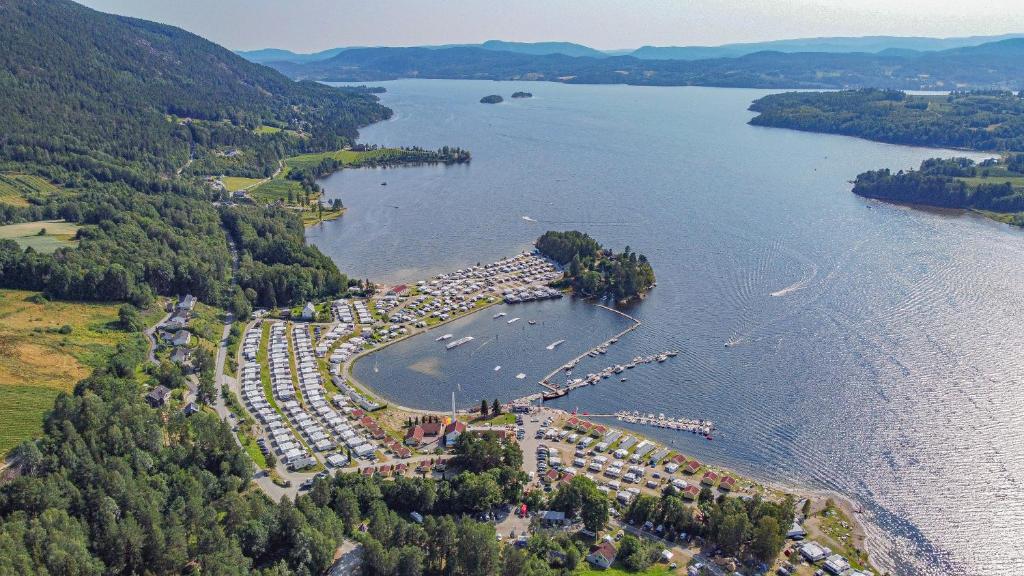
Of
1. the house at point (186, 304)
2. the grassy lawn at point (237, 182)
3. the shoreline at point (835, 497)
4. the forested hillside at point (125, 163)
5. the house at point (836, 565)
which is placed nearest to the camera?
the house at point (836, 565)

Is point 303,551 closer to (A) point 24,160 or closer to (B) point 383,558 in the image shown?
(B) point 383,558

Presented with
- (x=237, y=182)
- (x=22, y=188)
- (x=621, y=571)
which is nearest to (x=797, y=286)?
(x=621, y=571)

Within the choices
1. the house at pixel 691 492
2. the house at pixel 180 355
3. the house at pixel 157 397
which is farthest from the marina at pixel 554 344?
the house at pixel 157 397

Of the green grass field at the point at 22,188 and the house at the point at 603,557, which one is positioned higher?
the green grass field at the point at 22,188

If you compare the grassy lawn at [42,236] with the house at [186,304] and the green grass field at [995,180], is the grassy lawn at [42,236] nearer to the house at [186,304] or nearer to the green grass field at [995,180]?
the house at [186,304]

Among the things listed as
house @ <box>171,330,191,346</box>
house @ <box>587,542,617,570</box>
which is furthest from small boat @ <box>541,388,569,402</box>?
house @ <box>171,330,191,346</box>

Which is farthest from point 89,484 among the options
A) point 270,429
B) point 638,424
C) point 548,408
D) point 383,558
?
point 638,424

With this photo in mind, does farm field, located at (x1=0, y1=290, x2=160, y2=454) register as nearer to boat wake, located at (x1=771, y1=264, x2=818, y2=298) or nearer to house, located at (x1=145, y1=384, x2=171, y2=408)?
house, located at (x1=145, y1=384, x2=171, y2=408)
